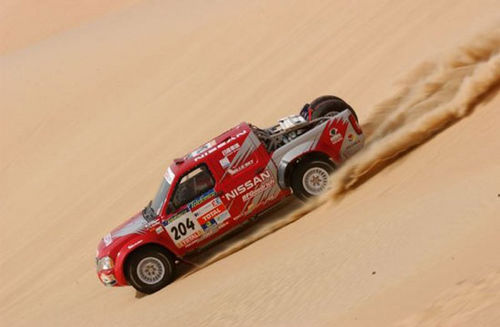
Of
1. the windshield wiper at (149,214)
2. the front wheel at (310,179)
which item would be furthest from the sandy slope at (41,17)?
the front wheel at (310,179)

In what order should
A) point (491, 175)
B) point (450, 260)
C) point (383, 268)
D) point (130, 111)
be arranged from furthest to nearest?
point (130, 111)
point (491, 175)
point (383, 268)
point (450, 260)

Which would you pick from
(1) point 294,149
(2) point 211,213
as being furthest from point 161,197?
(1) point 294,149

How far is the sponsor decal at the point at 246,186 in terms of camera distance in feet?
38.2

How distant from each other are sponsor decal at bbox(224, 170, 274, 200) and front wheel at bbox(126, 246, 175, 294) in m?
1.34

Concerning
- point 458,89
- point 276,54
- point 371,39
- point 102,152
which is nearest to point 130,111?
point 102,152

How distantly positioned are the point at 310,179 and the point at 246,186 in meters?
0.96

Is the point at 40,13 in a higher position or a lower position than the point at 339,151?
higher

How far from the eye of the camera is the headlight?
11898 mm

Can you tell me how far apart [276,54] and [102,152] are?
520 centimetres

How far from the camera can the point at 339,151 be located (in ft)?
39.2

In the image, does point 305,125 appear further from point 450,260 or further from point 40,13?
point 40,13

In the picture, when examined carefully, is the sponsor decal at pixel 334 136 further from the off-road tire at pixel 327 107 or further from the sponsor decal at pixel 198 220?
the sponsor decal at pixel 198 220

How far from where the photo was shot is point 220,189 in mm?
11617

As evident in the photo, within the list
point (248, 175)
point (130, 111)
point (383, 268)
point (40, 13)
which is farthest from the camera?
point (40, 13)
